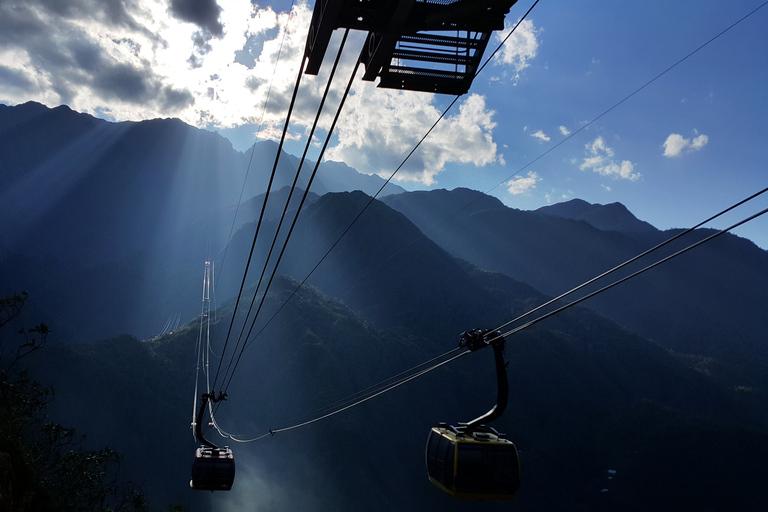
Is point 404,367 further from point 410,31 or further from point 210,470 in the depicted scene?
point 410,31

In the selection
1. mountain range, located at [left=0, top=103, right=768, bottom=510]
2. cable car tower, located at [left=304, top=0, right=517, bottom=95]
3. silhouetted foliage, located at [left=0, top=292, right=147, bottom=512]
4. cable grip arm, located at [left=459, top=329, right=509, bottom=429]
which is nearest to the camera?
cable car tower, located at [left=304, top=0, right=517, bottom=95]

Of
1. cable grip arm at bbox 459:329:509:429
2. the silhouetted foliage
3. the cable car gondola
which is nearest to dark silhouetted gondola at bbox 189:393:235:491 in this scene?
the silhouetted foliage

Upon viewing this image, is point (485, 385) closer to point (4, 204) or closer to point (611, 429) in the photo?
point (611, 429)

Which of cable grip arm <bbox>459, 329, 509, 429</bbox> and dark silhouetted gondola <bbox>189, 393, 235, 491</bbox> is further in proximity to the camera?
dark silhouetted gondola <bbox>189, 393, 235, 491</bbox>

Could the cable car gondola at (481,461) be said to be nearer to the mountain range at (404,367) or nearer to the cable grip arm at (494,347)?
the cable grip arm at (494,347)

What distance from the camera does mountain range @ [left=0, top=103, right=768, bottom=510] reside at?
179 feet

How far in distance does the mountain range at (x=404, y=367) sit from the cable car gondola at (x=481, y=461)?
48768 mm

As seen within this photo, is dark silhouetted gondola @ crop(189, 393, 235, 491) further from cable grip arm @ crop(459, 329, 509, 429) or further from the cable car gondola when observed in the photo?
cable grip arm @ crop(459, 329, 509, 429)

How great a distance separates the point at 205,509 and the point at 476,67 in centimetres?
5603

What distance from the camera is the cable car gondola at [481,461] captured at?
9281 mm

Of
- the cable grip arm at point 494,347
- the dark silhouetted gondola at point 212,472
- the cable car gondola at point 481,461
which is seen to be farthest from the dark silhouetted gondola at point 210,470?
the cable grip arm at point 494,347

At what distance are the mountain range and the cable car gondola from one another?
48.8m

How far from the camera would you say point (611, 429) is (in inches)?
2625

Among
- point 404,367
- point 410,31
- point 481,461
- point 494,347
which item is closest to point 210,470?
point 481,461
